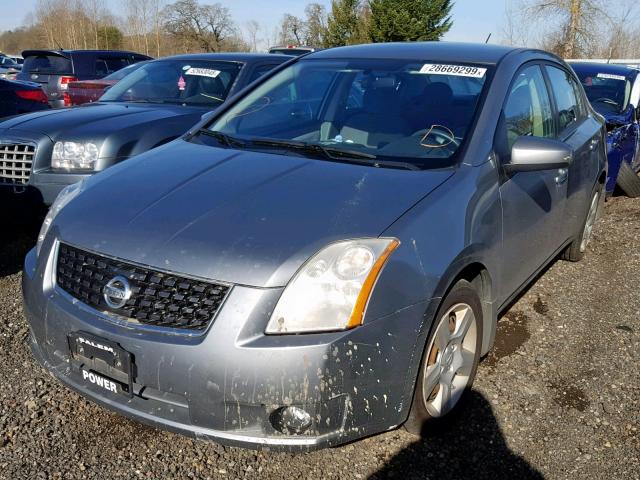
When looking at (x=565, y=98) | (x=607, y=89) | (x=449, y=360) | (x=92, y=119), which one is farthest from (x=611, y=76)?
(x=449, y=360)

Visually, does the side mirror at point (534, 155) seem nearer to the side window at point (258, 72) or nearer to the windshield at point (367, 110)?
the windshield at point (367, 110)

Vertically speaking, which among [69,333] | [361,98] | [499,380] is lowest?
[499,380]

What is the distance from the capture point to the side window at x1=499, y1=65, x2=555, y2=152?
3141mm

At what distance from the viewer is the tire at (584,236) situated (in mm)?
4758

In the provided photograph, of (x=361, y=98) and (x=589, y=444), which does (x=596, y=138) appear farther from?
(x=589, y=444)

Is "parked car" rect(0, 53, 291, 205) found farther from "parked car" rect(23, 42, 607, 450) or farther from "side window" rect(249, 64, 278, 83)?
"parked car" rect(23, 42, 607, 450)

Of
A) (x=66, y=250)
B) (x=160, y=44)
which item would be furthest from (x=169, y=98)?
(x=160, y=44)

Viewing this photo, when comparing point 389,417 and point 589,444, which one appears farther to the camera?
point 589,444

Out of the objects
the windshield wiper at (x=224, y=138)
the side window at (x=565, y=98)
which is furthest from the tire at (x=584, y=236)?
the windshield wiper at (x=224, y=138)

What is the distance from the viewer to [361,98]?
11.2ft

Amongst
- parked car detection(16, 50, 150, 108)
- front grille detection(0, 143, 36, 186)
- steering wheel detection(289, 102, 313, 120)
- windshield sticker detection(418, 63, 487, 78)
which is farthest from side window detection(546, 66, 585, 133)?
parked car detection(16, 50, 150, 108)

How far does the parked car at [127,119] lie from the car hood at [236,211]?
1956 mm

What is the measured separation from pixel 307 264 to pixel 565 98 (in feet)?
9.74

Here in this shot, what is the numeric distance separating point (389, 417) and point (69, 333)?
4.09 ft
